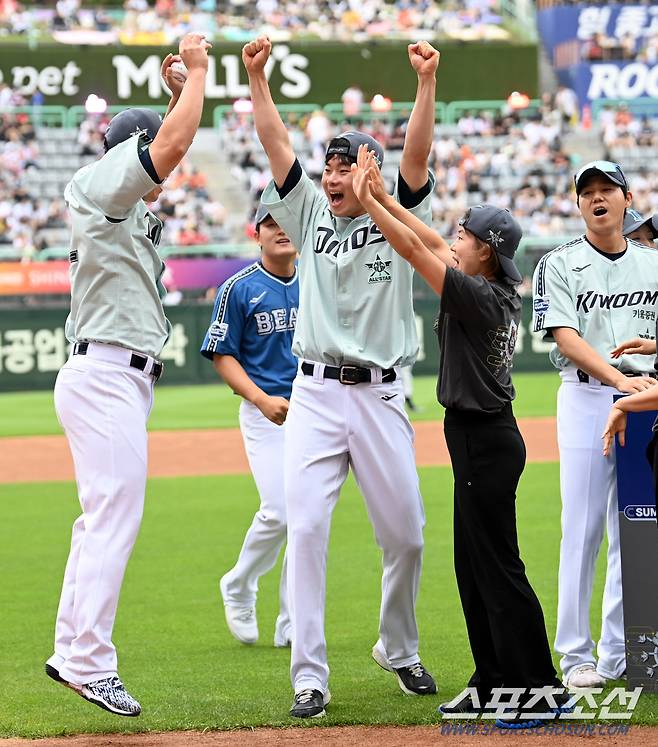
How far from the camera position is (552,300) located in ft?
19.2

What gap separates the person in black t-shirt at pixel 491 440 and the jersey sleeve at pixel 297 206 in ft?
1.93

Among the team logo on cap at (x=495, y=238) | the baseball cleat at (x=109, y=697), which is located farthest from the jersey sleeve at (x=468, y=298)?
the baseball cleat at (x=109, y=697)

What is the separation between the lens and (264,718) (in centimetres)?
521

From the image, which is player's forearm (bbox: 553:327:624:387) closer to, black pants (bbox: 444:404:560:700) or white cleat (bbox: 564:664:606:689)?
black pants (bbox: 444:404:560:700)

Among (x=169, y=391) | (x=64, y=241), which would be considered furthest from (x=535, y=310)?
(x=64, y=241)

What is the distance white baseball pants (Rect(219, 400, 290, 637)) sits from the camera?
6.70 m

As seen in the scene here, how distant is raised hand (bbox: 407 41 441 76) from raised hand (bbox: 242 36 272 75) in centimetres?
63

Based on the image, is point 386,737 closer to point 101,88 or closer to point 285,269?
point 285,269

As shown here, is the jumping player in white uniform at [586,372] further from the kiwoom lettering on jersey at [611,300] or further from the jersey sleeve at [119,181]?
the jersey sleeve at [119,181]

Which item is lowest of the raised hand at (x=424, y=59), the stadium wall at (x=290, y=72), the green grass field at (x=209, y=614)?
the green grass field at (x=209, y=614)

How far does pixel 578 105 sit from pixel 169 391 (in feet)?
56.4

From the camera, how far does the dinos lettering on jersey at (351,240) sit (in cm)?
549

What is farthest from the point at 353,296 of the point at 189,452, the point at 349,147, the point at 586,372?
the point at 189,452

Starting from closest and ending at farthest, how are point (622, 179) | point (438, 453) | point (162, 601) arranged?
point (622, 179) → point (162, 601) → point (438, 453)
